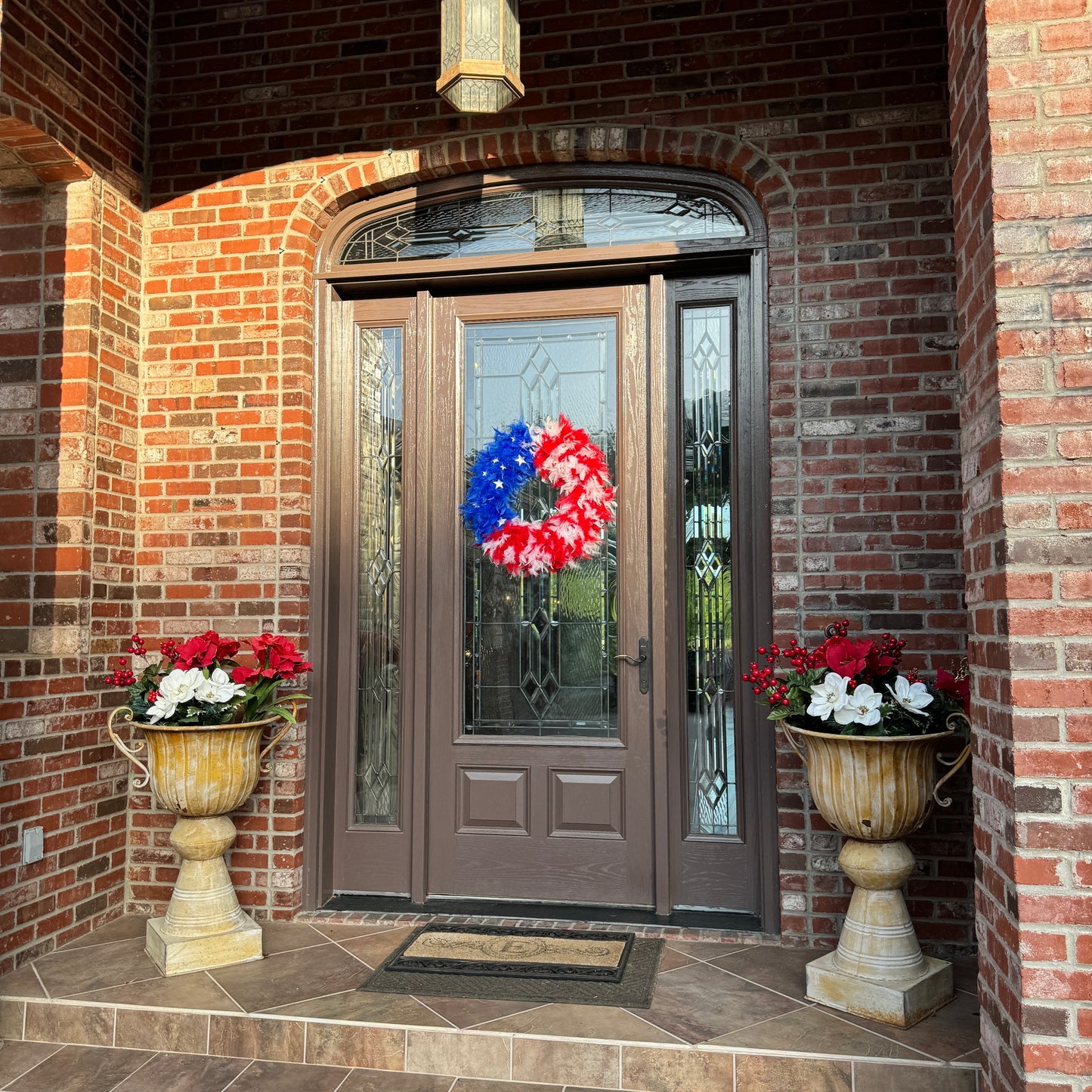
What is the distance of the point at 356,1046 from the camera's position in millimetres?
2662

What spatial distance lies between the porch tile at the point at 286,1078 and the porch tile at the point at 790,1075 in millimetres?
1071

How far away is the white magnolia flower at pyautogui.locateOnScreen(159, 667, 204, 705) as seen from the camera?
121 inches

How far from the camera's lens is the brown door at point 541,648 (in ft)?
11.7

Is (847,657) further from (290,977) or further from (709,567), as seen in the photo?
(290,977)

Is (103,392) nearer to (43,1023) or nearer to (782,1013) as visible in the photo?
(43,1023)

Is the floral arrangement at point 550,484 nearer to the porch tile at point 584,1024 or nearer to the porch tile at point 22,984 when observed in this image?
the porch tile at point 584,1024

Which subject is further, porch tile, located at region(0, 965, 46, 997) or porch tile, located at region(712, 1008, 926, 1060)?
porch tile, located at region(0, 965, 46, 997)

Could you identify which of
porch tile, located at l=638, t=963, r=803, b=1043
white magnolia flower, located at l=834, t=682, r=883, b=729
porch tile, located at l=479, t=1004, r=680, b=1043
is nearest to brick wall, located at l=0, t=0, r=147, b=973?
porch tile, located at l=479, t=1004, r=680, b=1043

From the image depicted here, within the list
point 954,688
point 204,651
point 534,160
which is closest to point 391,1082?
point 204,651

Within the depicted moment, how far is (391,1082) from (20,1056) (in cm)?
109

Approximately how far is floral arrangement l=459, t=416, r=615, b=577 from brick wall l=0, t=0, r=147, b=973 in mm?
1350

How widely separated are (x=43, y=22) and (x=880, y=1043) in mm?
4077

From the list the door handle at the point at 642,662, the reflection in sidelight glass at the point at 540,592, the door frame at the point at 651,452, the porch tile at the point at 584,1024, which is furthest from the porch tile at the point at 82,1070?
the door handle at the point at 642,662

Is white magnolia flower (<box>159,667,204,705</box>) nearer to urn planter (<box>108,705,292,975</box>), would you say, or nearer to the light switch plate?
urn planter (<box>108,705,292,975</box>)
